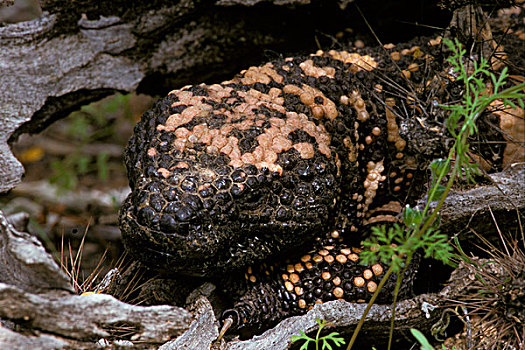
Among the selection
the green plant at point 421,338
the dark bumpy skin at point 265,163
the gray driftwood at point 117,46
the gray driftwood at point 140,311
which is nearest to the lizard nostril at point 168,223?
the dark bumpy skin at point 265,163

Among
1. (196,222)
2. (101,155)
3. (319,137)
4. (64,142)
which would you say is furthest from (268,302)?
(64,142)

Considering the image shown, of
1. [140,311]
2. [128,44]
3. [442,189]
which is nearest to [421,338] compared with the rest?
[442,189]

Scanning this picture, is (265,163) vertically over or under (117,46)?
under

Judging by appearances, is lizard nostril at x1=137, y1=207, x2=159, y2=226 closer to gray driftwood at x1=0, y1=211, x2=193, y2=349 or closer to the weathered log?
gray driftwood at x1=0, y1=211, x2=193, y2=349

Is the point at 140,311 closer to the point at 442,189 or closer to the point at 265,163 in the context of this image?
the point at 265,163

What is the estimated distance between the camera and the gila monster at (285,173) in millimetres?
1769

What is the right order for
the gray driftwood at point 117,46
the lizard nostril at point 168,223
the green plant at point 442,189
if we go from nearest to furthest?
the green plant at point 442,189 → the lizard nostril at point 168,223 → the gray driftwood at point 117,46

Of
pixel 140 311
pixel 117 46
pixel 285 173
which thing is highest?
pixel 117 46

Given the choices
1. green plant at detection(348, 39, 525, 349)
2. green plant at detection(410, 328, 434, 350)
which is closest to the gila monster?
green plant at detection(348, 39, 525, 349)

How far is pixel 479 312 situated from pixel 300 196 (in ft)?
2.47

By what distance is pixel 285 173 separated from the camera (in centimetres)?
187

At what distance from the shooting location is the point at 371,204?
2.33 meters

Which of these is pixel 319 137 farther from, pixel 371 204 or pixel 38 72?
pixel 38 72

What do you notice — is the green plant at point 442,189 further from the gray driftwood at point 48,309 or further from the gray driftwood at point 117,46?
the gray driftwood at point 117,46
